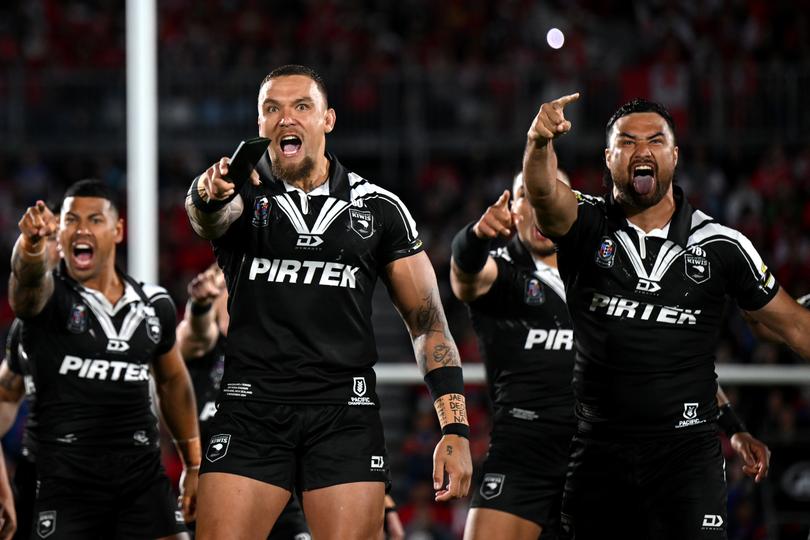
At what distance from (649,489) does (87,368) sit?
8.40 feet

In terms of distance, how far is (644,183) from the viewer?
4836mm

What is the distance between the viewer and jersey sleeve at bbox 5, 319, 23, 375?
570cm

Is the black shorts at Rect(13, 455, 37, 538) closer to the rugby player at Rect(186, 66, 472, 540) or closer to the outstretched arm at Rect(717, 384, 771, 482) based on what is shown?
the rugby player at Rect(186, 66, 472, 540)

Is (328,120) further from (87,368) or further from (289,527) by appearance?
(289,527)

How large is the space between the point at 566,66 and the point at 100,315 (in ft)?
33.4

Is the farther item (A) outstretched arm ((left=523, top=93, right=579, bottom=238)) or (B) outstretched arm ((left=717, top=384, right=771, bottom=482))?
(B) outstretched arm ((left=717, top=384, right=771, bottom=482))

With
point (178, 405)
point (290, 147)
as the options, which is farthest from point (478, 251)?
point (178, 405)

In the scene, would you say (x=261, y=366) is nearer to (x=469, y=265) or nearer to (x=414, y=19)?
(x=469, y=265)

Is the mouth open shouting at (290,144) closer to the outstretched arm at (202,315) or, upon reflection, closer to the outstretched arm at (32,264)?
the outstretched arm at (32,264)

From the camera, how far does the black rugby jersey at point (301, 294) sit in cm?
430

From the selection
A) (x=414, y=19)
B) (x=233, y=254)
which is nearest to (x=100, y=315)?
(x=233, y=254)

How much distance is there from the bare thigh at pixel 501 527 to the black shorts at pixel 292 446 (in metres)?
1.33

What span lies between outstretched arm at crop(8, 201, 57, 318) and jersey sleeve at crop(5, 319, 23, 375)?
10.7 inches

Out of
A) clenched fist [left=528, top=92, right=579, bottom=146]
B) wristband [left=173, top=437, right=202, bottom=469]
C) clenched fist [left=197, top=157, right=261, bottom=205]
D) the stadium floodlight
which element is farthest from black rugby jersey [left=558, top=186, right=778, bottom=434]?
the stadium floodlight
